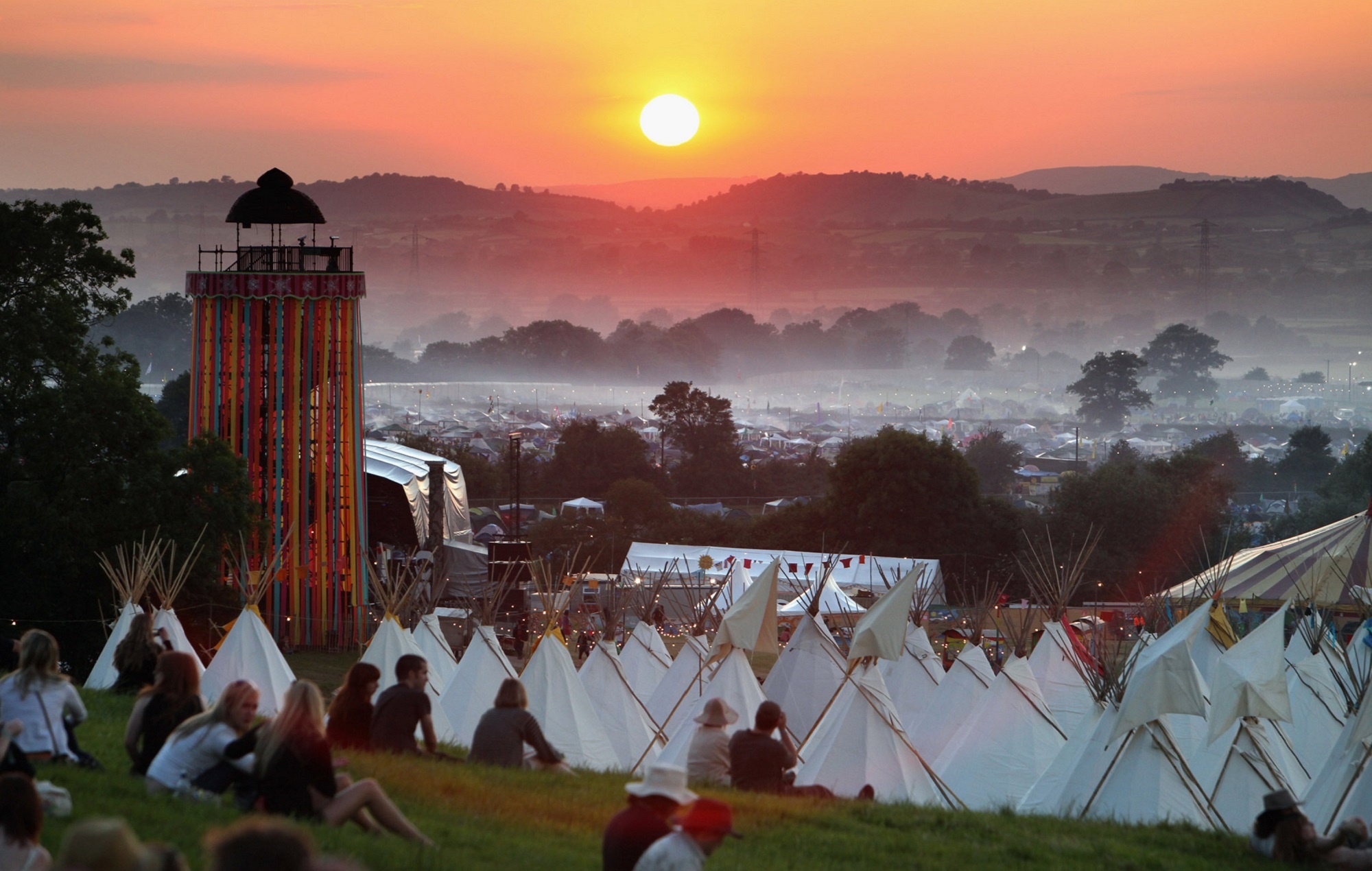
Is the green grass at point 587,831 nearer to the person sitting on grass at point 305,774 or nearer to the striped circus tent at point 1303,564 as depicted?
the person sitting on grass at point 305,774

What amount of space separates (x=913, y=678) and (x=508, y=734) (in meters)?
8.94

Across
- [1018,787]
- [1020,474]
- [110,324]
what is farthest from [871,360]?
[1018,787]

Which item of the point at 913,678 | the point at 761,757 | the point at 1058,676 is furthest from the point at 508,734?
the point at 913,678

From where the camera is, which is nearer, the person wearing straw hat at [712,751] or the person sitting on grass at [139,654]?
the person wearing straw hat at [712,751]

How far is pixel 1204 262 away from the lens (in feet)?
612

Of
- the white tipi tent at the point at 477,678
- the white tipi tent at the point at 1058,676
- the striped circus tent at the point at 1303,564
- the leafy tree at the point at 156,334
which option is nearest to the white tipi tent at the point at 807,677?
the white tipi tent at the point at 1058,676

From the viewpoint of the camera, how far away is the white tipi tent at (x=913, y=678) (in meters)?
16.8

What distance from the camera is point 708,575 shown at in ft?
109

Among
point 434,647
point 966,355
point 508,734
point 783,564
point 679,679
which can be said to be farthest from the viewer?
point 966,355

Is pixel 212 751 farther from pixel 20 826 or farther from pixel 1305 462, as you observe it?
pixel 1305 462

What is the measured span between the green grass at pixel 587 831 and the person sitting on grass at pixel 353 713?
0.62ft

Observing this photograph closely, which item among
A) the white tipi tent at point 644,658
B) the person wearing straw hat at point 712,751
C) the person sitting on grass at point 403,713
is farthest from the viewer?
the white tipi tent at point 644,658

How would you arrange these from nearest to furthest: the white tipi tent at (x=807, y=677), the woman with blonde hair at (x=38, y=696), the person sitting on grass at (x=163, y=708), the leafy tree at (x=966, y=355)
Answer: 1. the woman with blonde hair at (x=38, y=696)
2. the person sitting on grass at (x=163, y=708)
3. the white tipi tent at (x=807, y=677)
4. the leafy tree at (x=966, y=355)

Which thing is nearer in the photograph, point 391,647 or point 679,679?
point 391,647
